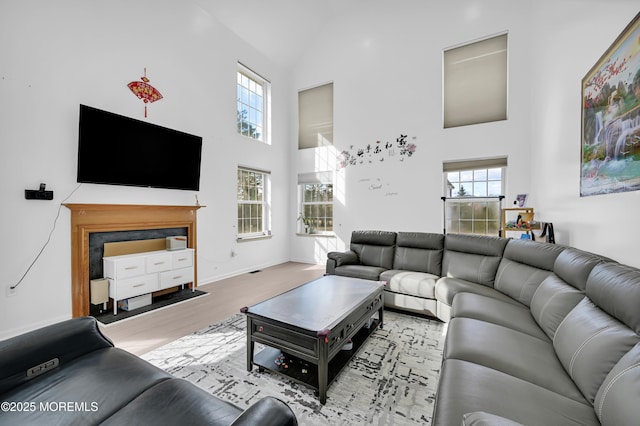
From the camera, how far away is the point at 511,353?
4.50 ft

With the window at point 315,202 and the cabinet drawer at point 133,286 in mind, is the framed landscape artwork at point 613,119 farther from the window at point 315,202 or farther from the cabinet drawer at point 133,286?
the cabinet drawer at point 133,286

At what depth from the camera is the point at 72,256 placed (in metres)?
2.80

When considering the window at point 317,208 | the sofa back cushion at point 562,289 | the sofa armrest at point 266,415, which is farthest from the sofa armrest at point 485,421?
the window at point 317,208

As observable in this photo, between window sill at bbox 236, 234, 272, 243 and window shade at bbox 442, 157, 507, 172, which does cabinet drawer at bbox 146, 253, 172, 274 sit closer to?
window sill at bbox 236, 234, 272, 243

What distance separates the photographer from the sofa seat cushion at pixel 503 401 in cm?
94

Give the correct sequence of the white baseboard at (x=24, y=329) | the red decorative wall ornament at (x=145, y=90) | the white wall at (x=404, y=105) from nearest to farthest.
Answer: the white baseboard at (x=24, y=329)
the red decorative wall ornament at (x=145, y=90)
the white wall at (x=404, y=105)

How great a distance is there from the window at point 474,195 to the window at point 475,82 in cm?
72

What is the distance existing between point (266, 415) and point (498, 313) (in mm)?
1875

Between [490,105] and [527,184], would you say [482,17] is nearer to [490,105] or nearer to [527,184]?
[490,105]

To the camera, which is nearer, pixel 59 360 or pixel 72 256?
pixel 59 360

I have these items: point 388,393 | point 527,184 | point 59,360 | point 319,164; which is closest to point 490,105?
point 527,184

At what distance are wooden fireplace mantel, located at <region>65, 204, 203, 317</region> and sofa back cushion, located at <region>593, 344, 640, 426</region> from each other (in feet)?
13.3

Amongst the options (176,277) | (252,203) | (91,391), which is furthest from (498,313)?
(252,203)

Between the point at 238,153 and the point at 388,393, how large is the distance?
427 centimetres
